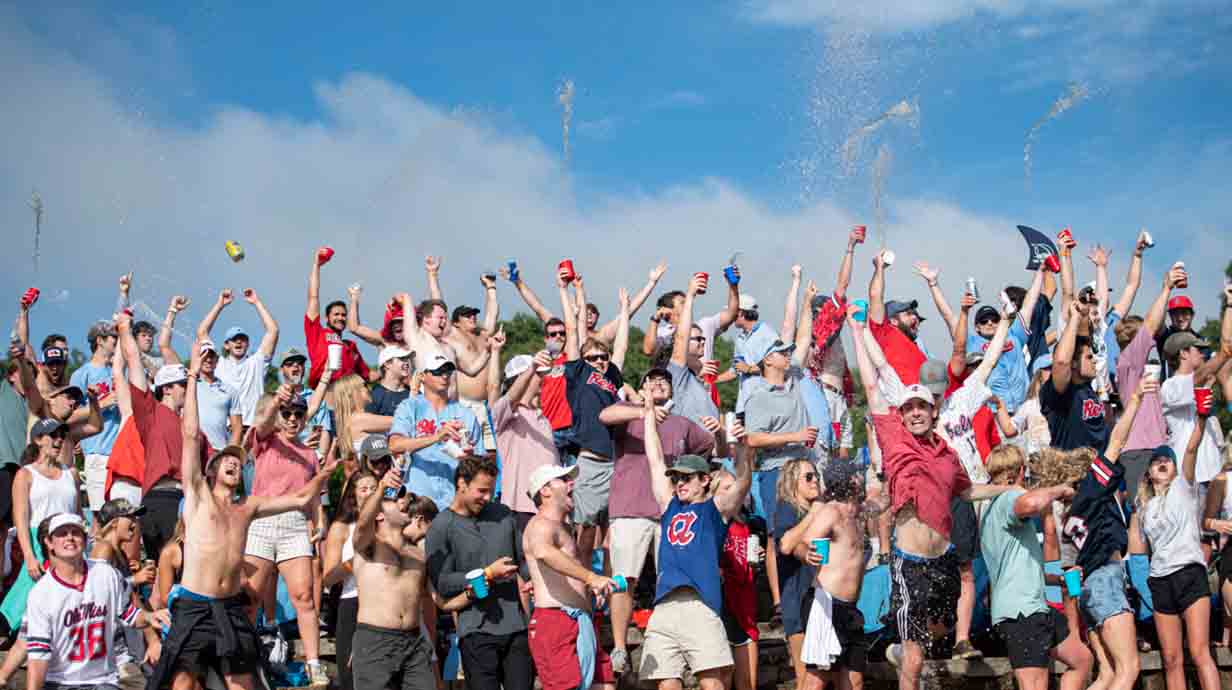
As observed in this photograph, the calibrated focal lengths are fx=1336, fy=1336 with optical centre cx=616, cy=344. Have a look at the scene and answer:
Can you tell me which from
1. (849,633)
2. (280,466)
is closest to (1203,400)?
(849,633)

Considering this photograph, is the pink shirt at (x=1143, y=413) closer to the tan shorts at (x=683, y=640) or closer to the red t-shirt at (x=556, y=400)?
the tan shorts at (x=683, y=640)

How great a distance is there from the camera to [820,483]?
970 centimetres

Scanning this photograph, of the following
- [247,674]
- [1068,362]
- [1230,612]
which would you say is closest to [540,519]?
[247,674]

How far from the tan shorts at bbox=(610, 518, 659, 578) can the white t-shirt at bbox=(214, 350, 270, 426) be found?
3.90m

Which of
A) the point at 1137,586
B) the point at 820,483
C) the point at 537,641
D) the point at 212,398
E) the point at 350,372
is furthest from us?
the point at 350,372

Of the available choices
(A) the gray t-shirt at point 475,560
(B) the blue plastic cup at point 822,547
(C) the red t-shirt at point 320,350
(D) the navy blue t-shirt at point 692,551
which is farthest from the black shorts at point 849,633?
(C) the red t-shirt at point 320,350

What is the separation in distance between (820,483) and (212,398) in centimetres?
536

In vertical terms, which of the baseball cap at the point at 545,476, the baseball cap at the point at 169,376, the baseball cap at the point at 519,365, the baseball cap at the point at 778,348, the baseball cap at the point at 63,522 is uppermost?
the baseball cap at the point at 169,376

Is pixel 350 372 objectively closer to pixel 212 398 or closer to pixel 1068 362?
pixel 212 398

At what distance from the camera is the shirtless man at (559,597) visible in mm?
8562

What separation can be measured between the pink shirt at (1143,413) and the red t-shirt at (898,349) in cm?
181

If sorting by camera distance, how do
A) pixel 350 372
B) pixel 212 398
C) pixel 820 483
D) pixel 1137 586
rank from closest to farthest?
pixel 820 483 → pixel 1137 586 → pixel 212 398 → pixel 350 372

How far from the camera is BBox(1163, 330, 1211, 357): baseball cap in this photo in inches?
467

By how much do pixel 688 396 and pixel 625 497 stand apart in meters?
1.46
